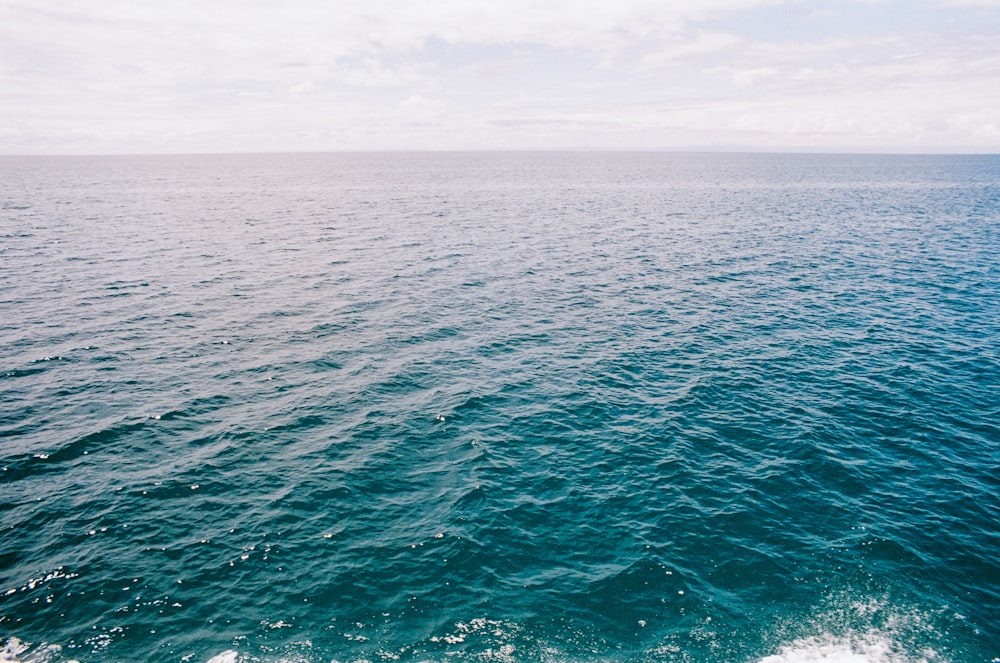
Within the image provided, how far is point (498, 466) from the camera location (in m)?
34.9

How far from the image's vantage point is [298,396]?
143 feet

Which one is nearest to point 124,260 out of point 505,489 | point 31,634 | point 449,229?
point 449,229

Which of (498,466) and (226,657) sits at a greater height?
(498,466)

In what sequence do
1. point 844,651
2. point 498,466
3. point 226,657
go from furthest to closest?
point 498,466, point 844,651, point 226,657

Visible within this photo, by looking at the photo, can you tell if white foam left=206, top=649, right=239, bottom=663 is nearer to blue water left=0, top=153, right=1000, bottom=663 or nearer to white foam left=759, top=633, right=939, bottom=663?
blue water left=0, top=153, right=1000, bottom=663

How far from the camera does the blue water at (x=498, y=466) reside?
24.0m

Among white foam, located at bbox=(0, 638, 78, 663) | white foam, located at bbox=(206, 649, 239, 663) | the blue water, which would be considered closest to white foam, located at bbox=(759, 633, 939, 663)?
the blue water

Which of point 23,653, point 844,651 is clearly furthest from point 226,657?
point 844,651

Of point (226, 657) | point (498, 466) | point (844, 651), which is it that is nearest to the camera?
point (226, 657)

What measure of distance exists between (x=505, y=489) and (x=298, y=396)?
20.6m

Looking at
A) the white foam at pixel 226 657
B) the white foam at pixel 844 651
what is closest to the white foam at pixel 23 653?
the white foam at pixel 226 657

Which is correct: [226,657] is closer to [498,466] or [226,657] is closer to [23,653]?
[23,653]

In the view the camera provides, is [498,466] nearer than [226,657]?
No

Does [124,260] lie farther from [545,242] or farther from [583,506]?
[583,506]
